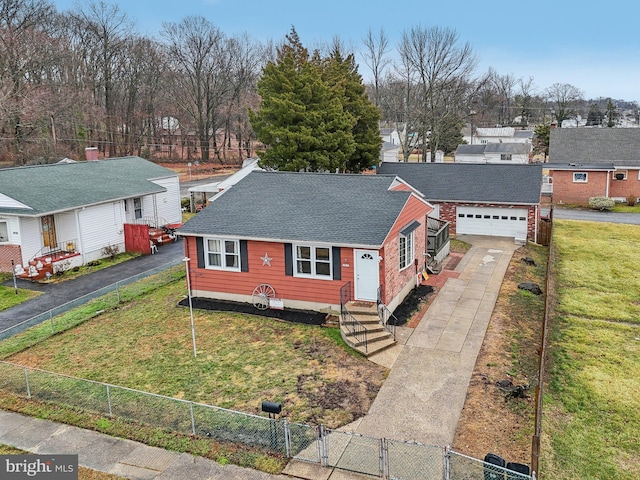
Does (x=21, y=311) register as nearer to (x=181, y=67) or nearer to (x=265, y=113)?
(x=265, y=113)

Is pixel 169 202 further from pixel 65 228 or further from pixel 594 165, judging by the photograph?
pixel 594 165

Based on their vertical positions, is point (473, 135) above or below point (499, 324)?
above

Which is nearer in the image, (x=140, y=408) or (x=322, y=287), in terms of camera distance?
(x=140, y=408)

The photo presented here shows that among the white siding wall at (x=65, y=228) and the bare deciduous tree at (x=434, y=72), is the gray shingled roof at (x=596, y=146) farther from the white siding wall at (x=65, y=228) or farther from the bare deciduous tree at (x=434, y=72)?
the white siding wall at (x=65, y=228)

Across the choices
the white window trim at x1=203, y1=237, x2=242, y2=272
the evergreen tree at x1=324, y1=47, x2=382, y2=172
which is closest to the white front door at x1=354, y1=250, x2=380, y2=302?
the white window trim at x1=203, y1=237, x2=242, y2=272

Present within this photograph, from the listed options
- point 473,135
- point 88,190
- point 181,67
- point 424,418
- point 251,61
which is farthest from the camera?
point 473,135

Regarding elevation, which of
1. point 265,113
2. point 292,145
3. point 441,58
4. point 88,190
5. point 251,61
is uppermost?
point 251,61

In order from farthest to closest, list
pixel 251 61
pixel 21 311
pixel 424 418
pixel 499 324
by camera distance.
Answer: pixel 251 61 < pixel 21 311 < pixel 499 324 < pixel 424 418

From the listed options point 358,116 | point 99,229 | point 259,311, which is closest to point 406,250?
point 259,311

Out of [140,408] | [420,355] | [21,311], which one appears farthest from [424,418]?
[21,311]
